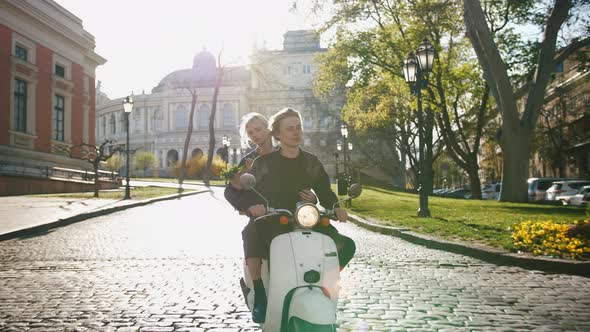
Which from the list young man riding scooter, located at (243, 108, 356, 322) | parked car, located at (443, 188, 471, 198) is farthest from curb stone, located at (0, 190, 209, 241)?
parked car, located at (443, 188, 471, 198)

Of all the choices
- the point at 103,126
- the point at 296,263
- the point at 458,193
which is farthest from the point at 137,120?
the point at 296,263

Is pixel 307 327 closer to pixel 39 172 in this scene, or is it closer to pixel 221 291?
pixel 221 291

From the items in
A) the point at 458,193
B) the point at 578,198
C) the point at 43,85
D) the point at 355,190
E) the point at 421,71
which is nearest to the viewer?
the point at 355,190

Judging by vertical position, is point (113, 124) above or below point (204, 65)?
below

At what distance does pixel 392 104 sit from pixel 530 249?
3205 cm

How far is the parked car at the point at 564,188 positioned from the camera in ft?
90.1

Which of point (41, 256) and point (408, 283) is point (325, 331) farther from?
point (41, 256)

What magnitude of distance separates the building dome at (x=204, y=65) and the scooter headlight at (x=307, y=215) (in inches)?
3428

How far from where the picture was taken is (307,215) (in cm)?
313

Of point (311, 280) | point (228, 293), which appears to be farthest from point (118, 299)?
point (311, 280)

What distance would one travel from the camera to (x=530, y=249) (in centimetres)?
761

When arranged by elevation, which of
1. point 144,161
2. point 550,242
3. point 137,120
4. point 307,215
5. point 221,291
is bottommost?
point 221,291

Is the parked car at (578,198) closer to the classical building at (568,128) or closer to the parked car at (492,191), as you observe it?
the parked car at (492,191)

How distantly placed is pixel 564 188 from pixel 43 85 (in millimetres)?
29011
